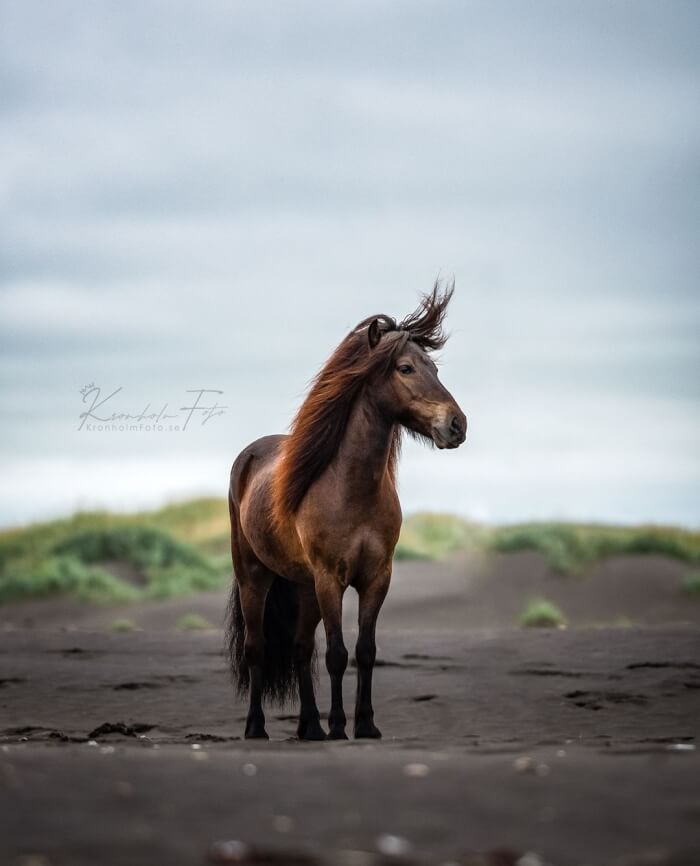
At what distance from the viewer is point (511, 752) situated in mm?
7125

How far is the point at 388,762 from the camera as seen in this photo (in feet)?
21.5

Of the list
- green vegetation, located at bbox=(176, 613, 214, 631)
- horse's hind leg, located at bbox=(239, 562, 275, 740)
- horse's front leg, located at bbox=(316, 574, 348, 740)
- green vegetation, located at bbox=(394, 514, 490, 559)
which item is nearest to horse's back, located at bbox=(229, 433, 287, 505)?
horse's hind leg, located at bbox=(239, 562, 275, 740)

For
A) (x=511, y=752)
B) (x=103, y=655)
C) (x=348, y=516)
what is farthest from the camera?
(x=103, y=655)

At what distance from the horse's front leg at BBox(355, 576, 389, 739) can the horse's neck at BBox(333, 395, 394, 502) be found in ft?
1.98

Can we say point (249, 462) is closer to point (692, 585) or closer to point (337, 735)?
point (337, 735)

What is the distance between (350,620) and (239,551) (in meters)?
10.1

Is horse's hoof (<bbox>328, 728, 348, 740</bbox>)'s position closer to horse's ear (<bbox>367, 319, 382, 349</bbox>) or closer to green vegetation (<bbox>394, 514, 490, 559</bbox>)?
horse's ear (<bbox>367, 319, 382, 349</bbox>)

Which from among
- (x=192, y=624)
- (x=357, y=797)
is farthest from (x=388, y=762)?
(x=192, y=624)

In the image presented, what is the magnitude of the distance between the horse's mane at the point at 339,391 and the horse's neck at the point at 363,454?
0.08 metres

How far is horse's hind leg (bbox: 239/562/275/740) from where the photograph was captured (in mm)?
10422

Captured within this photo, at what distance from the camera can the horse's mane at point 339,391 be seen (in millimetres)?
9312

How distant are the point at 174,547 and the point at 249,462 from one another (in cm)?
1710

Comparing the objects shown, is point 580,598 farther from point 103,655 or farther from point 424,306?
point 424,306

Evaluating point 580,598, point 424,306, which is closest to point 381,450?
point 424,306
